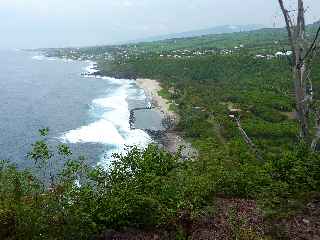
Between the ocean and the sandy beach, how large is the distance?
1711mm

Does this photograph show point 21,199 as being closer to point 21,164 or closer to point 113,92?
point 21,164

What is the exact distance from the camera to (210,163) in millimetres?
15727

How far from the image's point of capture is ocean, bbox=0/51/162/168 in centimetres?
4994

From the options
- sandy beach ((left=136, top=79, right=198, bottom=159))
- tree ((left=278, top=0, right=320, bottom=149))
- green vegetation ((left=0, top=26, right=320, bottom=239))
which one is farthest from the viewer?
sandy beach ((left=136, top=79, right=198, bottom=159))

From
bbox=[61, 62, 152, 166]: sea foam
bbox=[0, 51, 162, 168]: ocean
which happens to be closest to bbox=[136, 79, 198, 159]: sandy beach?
bbox=[0, 51, 162, 168]: ocean

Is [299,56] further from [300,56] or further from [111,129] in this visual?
[111,129]

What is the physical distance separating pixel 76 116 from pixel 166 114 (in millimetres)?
13701

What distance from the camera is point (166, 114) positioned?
221ft

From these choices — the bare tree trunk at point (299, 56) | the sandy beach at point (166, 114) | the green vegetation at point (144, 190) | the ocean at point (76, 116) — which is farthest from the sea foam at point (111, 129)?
the bare tree trunk at point (299, 56)

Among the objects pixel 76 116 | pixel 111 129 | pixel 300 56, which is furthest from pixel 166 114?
pixel 300 56

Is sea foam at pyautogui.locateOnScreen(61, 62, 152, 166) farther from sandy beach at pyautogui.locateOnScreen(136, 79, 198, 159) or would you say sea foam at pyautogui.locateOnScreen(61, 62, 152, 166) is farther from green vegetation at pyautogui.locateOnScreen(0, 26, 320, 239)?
green vegetation at pyautogui.locateOnScreen(0, 26, 320, 239)

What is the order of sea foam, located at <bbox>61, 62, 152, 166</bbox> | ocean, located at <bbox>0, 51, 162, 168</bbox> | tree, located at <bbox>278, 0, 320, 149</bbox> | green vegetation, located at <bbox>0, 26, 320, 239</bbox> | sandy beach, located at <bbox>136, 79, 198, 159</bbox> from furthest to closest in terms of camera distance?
sea foam, located at <bbox>61, 62, 152, 166</bbox>, ocean, located at <bbox>0, 51, 162, 168</bbox>, sandy beach, located at <bbox>136, 79, 198, 159</bbox>, tree, located at <bbox>278, 0, 320, 149</bbox>, green vegetation, located at <bbox>0, 26, 320, 239</bbox>

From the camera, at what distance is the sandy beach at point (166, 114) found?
47.0 metres

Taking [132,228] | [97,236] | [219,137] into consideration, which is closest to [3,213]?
[97,236]
